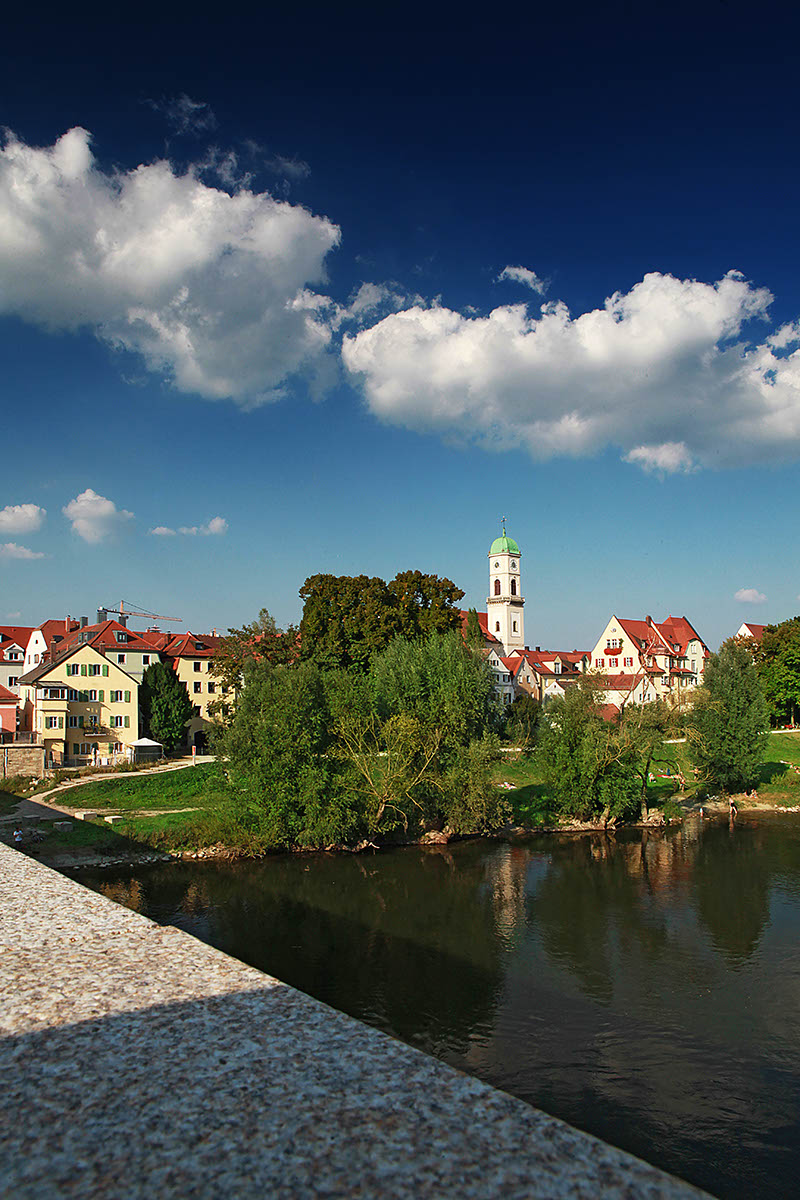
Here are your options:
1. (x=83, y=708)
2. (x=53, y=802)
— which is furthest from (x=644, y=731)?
(x=83, y=708)

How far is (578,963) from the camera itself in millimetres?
18250

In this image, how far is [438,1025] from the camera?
14.8 meters

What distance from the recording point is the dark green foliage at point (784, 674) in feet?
203

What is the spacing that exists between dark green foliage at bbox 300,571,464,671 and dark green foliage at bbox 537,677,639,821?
13098mm

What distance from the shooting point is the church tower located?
85812 mm

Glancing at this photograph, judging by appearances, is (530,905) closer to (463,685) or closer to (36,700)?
(463,685)

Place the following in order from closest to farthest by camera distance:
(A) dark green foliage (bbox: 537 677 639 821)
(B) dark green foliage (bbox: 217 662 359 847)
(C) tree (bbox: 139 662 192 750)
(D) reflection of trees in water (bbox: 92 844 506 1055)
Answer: (D) reflection of trees in water (bbox: 92 844 506 1055), (B) dark green foliage (bbox: 217 662 359 847), (A) dark green foliage (bbox: 537 677 639 821), (C) tree (bbox: 139 662 192 750)

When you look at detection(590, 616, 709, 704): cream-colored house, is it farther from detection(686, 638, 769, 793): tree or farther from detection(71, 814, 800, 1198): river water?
detection(71, 814, 800, 1198): river water

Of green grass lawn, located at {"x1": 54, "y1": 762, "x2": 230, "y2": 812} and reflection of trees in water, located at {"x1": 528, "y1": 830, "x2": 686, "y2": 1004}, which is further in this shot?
green grass lawn, located at {"x1": 54, "y1": 762, "x2": 230, "y2": 812}

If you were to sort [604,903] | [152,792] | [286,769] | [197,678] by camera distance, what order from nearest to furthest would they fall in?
[604,903] < [286,769] < [152,792] < [197,678]

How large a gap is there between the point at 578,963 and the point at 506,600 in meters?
68.5

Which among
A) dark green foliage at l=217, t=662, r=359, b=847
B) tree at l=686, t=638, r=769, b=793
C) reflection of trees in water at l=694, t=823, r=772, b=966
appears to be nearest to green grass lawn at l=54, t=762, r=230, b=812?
dark green foliage at l=217, t=662, r=359, b=847

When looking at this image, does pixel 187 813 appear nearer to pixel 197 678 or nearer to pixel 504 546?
pixel 197 678

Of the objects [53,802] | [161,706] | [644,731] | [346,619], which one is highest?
[346,619]
